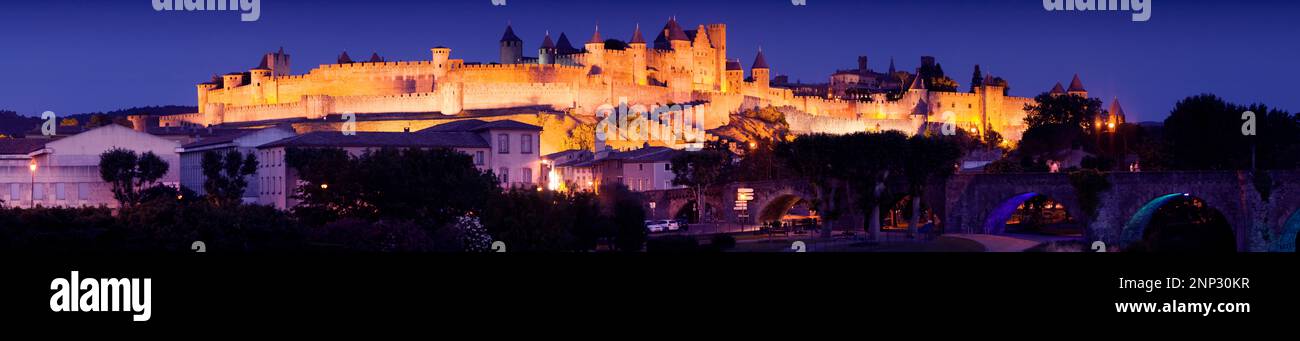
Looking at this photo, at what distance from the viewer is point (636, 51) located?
126 metres

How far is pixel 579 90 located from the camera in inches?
4641

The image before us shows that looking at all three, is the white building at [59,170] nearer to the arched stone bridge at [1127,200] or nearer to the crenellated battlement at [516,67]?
the arched stone bridge at [1127,200]

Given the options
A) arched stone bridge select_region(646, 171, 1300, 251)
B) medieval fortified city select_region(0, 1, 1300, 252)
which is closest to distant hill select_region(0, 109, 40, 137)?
medieval fortified city select_region(0, 1, 1300, 252)

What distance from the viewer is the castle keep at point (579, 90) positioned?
116m

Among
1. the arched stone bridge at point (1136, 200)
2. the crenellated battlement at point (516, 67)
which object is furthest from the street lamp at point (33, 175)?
the crenellated battlement at point (516, 67)

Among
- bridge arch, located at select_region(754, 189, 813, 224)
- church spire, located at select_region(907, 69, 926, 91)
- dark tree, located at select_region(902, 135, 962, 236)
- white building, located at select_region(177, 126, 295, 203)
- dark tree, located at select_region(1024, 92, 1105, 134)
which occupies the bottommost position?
bridge arch, located at select_region(754, 189, 813, 224)

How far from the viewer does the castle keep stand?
115812 millimetres

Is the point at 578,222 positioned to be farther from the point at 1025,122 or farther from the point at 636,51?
the point at 1025,122

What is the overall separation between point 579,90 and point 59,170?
1794 inches

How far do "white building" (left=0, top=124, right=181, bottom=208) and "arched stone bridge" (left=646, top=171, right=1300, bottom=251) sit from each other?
29439mm

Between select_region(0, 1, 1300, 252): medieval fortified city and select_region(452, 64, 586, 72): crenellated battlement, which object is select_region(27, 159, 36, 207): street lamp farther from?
select_region(452, 64, 586, 72): crenellated battlement
